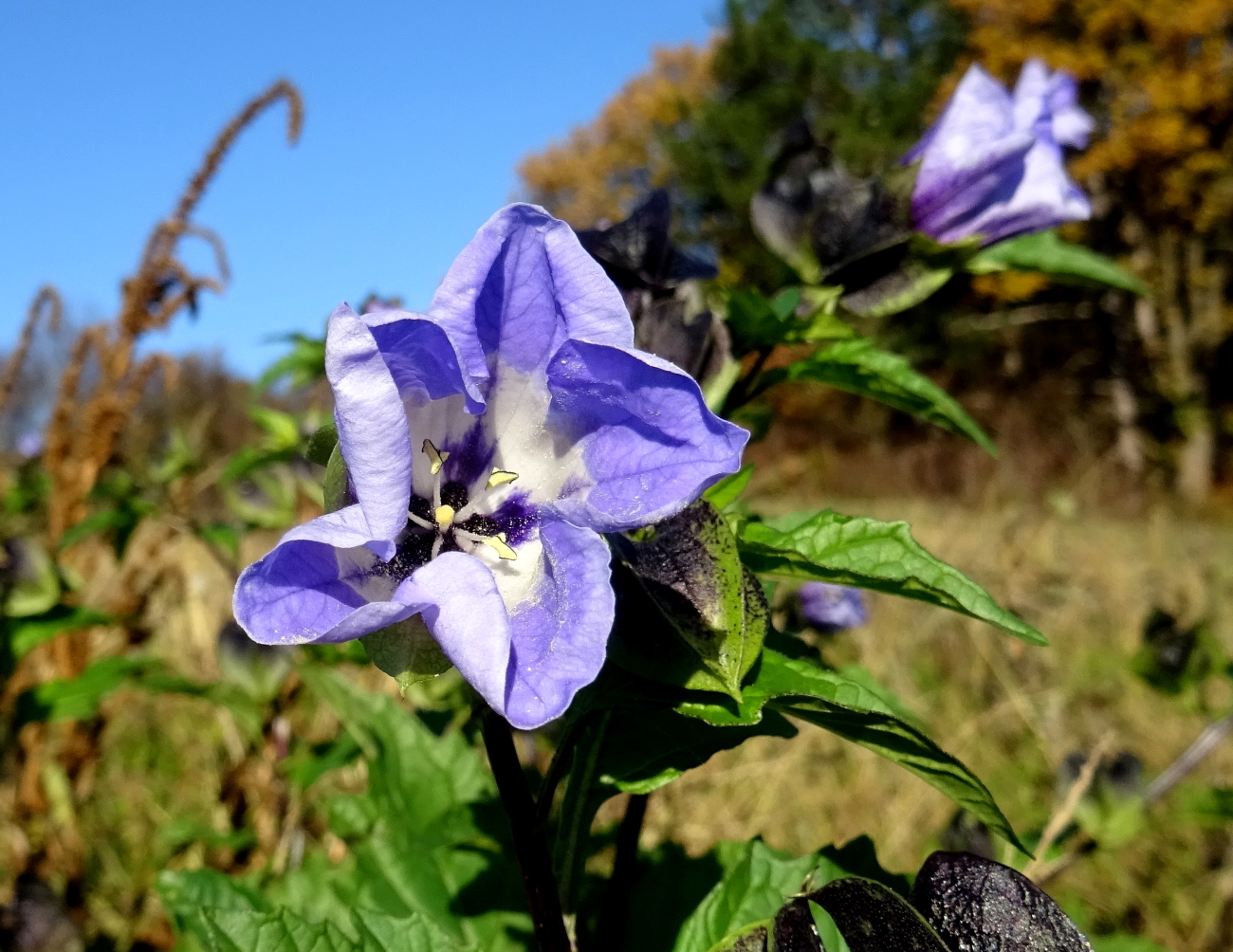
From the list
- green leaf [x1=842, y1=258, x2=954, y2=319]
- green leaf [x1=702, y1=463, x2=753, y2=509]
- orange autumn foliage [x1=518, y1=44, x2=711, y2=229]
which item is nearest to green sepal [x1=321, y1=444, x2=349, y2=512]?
green leaf [x1=702, y1=463, x2=753, y2=509]

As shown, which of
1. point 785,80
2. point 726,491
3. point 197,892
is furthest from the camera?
point 785,80

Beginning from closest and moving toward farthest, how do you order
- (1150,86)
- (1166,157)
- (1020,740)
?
(1020,740) < (1150,86) < (1166,157)

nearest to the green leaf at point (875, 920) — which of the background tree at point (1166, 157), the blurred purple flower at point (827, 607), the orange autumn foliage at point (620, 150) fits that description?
the blurred purple flower at point (827, 607)

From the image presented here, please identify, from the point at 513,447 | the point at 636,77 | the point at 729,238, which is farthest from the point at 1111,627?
the point at 636,77

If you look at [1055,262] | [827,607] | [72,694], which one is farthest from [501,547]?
[72,694]

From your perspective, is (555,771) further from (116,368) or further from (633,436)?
(116,368)

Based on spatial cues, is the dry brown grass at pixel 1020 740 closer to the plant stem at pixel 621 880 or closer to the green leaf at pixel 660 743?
the plant stem at pixel 621 880

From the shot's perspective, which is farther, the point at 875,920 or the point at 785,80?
the point at 785,80
